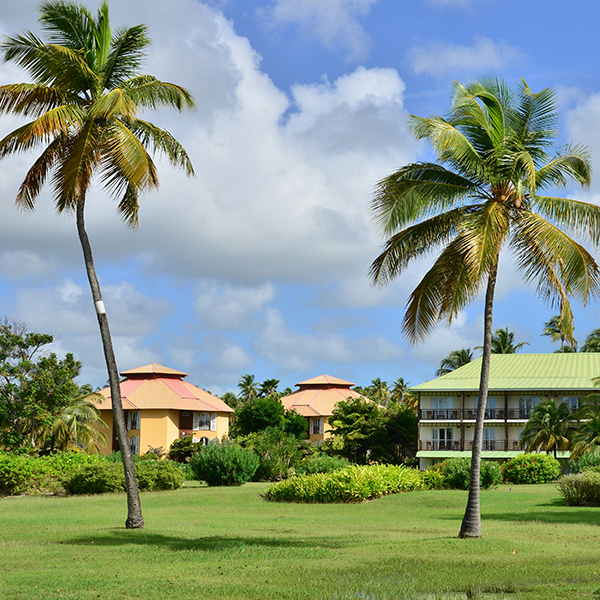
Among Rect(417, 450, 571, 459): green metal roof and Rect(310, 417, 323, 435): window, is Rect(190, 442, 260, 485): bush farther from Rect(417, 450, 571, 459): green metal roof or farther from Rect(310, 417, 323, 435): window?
Rect(310, 417, 323, 435): window

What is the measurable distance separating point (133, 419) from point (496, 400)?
2945 centimetres

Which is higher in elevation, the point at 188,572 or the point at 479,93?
the point at 479,93

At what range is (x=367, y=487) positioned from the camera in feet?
84.3

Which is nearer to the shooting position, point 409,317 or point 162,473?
point 409,317

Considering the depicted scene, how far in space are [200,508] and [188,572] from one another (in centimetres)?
1342

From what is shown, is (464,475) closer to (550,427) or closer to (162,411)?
(550,427)

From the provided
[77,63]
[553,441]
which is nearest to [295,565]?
[77,63]

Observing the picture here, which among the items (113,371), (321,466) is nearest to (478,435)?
(113,371)

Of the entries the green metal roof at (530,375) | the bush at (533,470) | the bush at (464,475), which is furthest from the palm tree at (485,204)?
the green metal roof at (530,375)

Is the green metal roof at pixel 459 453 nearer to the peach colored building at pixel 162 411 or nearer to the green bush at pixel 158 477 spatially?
the peach colored building at pixel 162 411

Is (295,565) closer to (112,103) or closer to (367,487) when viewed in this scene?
(112,103)

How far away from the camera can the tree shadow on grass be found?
46.4 feet

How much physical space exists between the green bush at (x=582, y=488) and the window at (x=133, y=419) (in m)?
43.4

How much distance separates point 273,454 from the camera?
3741cm
